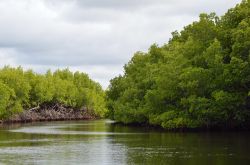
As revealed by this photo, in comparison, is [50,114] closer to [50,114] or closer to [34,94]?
[50,114]

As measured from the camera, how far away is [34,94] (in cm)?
15088

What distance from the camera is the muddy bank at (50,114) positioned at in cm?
13812

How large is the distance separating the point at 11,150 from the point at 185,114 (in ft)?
97.9

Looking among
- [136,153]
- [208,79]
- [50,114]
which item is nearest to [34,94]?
[50,114]

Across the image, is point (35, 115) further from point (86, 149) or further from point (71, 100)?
point (86, 149)

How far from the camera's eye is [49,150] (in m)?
49.2

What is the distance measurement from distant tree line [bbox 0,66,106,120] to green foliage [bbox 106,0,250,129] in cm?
4831

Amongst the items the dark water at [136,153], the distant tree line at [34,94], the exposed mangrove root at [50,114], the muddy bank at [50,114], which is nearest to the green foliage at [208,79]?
the dark water at [136,153]

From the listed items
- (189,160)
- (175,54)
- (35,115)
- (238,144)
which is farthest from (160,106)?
(35,115)

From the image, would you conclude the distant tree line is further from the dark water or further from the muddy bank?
the dark water

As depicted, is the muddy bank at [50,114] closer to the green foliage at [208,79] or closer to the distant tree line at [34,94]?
the distant tree line at [34,94]

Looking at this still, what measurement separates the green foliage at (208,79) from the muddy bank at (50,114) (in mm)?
57842

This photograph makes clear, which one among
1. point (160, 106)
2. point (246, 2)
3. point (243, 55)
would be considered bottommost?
point (160, 106)

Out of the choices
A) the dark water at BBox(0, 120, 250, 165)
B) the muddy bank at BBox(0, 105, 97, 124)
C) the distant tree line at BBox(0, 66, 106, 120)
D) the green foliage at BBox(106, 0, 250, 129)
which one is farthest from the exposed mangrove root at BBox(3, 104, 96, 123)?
the dark water at BBox(0, 120, 250, 165)
